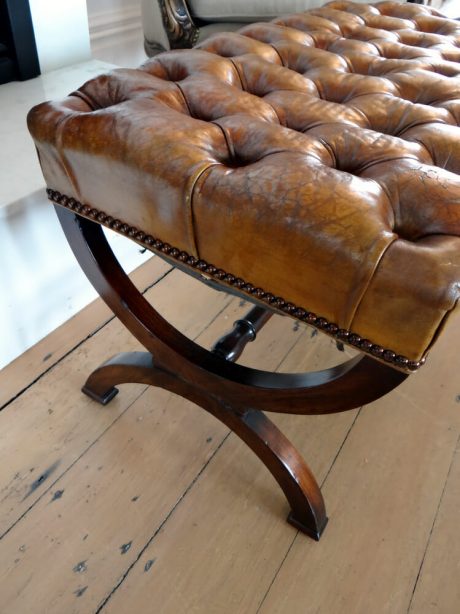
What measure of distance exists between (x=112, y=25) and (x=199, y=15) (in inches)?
35.1

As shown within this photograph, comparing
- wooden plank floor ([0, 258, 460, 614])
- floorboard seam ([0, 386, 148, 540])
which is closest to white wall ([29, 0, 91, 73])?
wooden plank floor ([0, 258, 460, 614])

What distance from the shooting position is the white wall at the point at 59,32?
45.3 inches

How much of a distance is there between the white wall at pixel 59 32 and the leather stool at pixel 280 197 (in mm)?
636

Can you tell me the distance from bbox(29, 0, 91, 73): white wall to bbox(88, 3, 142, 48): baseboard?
58cm

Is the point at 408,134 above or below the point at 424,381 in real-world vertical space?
above

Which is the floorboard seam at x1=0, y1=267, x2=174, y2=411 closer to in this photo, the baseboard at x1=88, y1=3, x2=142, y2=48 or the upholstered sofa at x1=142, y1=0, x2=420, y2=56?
the upholstered sofa at x1=142, y1=0, x2=420, y2=56

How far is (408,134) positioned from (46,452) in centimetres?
67

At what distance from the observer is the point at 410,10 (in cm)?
96

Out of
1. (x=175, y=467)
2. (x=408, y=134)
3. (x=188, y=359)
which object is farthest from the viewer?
(x=175, y=467)

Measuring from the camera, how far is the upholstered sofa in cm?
116

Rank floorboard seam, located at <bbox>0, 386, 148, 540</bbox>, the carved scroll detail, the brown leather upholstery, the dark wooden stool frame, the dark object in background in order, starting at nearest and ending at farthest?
the brown leather upholstery, the dark wooden stool frame, floorboard seam, located at <bbox>0, 386, 148, 540</bbox>, the dark object in background, the carved scroll detail

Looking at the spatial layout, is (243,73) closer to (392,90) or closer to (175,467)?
(392,90)

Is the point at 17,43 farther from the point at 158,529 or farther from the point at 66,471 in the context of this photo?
the point at 158,529

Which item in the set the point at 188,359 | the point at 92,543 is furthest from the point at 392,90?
the point at 92,543
